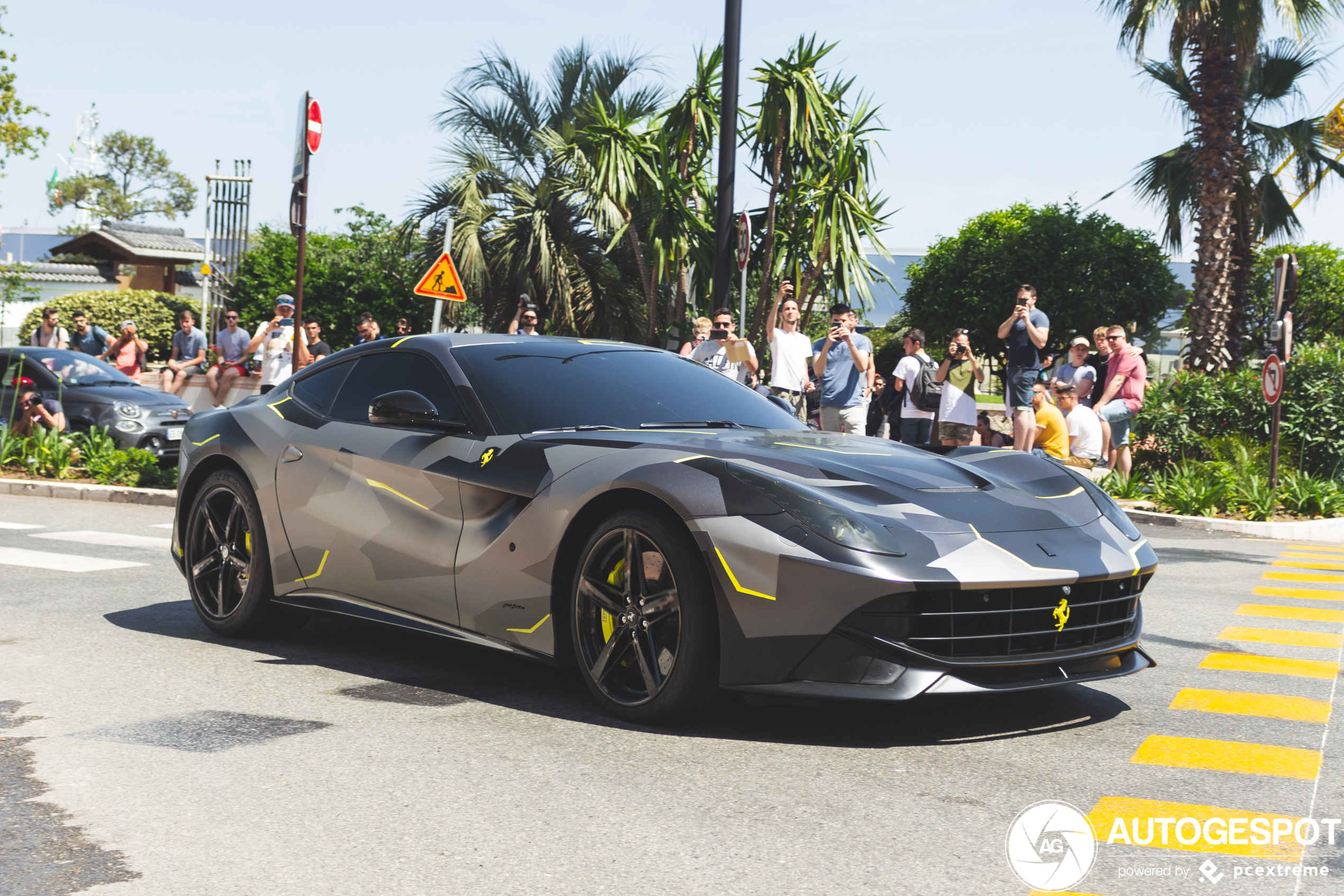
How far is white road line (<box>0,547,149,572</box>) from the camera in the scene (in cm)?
830

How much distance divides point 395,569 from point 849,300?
45.3ft

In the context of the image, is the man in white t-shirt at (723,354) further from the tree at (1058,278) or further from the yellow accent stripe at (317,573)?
the tree at (1058,278)

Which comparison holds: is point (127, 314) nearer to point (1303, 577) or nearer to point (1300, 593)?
point (1303, 577)

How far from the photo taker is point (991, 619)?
4.09 m

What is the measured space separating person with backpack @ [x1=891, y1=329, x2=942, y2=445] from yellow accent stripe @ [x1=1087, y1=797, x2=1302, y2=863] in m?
8.91

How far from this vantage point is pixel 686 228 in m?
19.4

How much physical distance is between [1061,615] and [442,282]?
10466mm

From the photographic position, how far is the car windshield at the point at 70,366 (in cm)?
1584

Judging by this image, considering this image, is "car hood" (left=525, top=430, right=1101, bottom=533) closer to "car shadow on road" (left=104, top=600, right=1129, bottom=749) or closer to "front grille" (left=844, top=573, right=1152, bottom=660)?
"front grille" (left=844, top=573, right=1152, bottom=660)


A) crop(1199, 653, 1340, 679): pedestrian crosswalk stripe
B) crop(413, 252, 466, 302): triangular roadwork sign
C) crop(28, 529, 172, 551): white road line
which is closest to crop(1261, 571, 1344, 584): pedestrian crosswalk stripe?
crop(1199, 653, 1340, 679): pedestrian crosswalk stripe

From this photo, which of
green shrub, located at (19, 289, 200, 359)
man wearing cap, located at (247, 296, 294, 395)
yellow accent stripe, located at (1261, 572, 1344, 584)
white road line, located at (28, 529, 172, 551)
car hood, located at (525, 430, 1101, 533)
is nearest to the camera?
car hood, located at (525, 430, 1101, 533)

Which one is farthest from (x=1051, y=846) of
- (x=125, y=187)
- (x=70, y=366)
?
(x=125, y=187)

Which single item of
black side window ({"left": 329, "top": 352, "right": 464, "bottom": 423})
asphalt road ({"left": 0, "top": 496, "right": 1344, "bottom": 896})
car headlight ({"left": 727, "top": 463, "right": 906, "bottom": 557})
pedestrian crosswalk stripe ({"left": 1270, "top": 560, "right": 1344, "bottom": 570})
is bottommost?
asphalt road ({"left": 0, "top": 496, "right": 1344, "bottom": 896})

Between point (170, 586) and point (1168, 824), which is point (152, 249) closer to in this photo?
point (170, 586)
